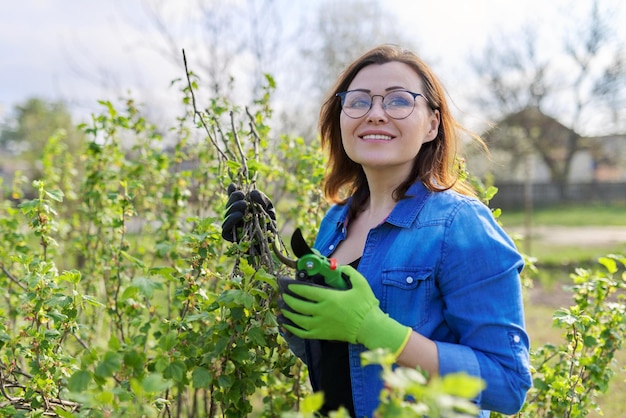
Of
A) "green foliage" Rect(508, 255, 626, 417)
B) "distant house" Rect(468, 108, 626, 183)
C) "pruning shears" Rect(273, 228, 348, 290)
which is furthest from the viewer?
"distant house" Rect(468, 108, 626, 183)

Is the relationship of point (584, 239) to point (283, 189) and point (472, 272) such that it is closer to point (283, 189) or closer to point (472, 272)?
point (283, 189)

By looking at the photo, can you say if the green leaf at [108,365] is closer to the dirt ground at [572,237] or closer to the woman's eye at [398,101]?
the woman's eye at [398,101]

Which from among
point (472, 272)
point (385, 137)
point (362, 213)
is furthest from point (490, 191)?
point (472, 272)

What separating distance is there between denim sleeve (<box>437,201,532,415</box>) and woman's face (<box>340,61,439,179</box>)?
0.37 metres

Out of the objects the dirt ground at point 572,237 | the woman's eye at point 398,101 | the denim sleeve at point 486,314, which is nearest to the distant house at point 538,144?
the dirt ground at point 572,237

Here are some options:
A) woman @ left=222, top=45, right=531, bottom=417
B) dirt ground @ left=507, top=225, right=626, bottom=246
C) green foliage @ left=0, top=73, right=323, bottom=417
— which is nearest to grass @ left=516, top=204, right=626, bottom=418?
dirt ground @ left=507, top=225, right=626, bottom=246

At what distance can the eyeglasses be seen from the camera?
1673 millimetres

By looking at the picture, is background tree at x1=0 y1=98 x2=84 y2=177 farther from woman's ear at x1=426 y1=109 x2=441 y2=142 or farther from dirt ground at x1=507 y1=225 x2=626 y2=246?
dirt ground at x1=507 y1=225 x2=626 y2=246

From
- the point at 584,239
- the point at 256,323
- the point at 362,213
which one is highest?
the point at 362,213

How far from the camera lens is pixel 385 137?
1680mm

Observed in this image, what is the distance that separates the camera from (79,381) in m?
1.19

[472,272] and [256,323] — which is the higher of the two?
[472,272]

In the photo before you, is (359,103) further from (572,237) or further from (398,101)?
(572,237)

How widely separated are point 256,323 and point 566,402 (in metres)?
1.32
